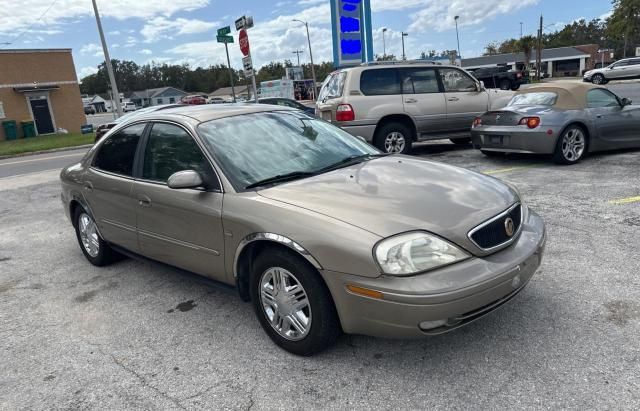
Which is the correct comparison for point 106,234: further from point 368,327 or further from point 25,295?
point 368,327

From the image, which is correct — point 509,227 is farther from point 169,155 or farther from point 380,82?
point 380,82

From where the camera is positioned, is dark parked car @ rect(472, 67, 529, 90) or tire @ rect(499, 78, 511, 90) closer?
dark parked car @ rect(472, 67, 529, 90)

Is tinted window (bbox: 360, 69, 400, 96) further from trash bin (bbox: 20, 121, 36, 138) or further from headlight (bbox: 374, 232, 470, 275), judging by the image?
trash bin (bbox: 20, 121, 36, 138)

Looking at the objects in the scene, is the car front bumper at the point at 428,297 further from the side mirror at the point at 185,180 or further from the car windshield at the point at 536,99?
the car windshield at the point at 536,99

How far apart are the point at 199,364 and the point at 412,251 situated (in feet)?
5.01

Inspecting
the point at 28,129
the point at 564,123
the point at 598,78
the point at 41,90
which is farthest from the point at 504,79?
the point at 28,129

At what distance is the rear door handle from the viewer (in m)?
3.82

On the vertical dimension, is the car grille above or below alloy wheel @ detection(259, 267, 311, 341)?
above

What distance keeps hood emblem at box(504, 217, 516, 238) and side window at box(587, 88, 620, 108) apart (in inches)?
241

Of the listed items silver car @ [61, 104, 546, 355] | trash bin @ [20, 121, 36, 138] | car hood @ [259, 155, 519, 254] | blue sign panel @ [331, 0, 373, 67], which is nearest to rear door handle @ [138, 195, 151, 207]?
silver car @ [61, 104, 546, 355]

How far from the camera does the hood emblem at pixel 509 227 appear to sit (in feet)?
9.57

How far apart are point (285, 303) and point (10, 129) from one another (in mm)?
31125

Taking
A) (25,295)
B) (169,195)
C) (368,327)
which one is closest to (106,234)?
(25,295)

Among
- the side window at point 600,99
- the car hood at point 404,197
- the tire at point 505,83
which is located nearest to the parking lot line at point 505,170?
the side window at point 600,99
